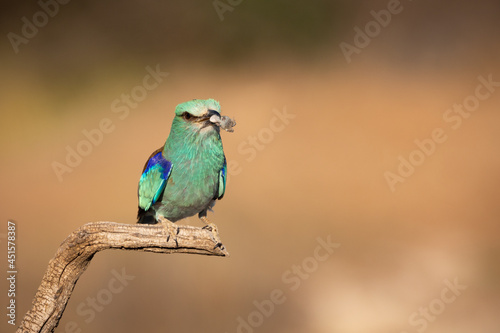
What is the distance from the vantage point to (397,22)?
565 cm

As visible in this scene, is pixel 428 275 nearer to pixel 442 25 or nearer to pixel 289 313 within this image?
pixel 289 313

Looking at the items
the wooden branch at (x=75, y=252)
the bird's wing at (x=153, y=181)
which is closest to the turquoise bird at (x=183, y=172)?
the bird's wing at (x=153, y=181)

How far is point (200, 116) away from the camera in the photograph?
2.29m

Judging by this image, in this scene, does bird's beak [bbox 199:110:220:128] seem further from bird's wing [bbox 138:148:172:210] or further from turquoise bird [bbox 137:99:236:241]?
bird's wing [bbox 138:148:172:210]

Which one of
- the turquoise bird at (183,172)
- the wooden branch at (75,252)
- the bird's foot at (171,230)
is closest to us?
the wooden branch at (75,252)

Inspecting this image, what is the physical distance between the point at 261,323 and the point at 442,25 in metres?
3.56

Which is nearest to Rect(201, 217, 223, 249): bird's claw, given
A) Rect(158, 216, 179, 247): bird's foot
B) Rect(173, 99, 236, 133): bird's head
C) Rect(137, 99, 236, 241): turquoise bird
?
Rect(137, 99, 236, 241): turquoise bird

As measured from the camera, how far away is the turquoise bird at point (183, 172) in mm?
2385

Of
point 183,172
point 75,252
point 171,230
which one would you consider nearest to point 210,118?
point 183,172

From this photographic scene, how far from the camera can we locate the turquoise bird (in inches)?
93.9

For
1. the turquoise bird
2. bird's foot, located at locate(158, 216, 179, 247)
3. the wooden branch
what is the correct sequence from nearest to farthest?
the wooden branch
bird's foot, located at locate(158, 216, 179, 247)
the turquoise bird

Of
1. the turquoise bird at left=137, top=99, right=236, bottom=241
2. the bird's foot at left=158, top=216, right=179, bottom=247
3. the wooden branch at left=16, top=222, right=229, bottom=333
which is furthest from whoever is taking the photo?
the turquoise bird at left=137, top=99, right=236, bottom=241

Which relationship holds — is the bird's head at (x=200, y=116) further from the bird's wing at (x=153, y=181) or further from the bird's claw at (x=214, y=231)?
the bird's claw at (x=214, y=231)

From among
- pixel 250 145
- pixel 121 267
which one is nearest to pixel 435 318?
pixel 250 145
